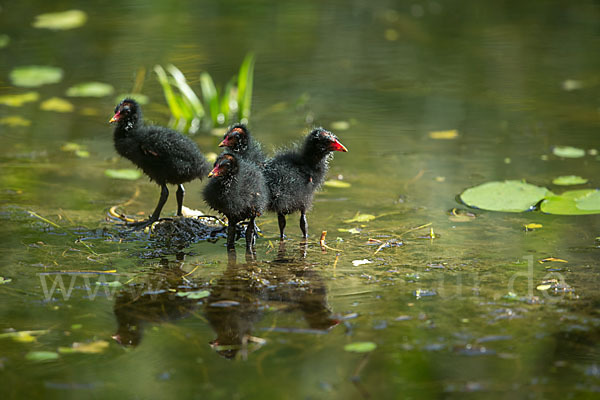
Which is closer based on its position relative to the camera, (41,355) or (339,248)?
(41,355)

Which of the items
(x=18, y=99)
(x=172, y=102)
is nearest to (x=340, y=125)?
(x=172, y=102)

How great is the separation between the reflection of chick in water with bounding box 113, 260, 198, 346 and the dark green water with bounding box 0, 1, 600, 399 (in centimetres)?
1

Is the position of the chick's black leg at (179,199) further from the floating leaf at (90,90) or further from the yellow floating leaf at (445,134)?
the floating leaf at (90,90)

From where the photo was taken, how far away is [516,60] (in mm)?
11414

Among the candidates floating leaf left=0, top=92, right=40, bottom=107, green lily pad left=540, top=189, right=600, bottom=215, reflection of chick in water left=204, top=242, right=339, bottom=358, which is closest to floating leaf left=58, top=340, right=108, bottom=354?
reflection of chick in water left=204, top=242, right=339, bottom=358

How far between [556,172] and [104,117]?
5.15 metres

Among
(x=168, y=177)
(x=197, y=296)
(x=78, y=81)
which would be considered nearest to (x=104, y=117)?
(x=78, y=81)

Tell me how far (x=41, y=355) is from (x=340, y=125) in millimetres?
5289

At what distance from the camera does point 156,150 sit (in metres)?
6.02

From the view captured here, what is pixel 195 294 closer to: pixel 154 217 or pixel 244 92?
pixel 154 217

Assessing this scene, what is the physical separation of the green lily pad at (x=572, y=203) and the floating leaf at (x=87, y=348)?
12.5 ft

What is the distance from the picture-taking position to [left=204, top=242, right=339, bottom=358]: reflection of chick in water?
450cm

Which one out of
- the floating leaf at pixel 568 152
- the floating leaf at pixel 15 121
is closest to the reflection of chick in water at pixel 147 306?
the floating leaf at pixel 568 152

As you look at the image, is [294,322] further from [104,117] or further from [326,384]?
[104,117]
